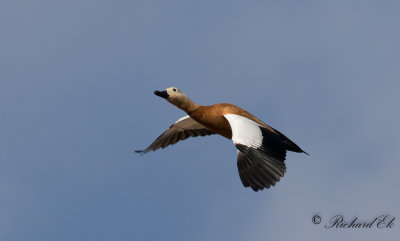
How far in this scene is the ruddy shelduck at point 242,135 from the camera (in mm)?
9867

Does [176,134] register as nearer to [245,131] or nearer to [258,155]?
[245,131]

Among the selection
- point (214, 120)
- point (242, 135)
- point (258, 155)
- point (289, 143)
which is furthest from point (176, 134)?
point (258, 155)

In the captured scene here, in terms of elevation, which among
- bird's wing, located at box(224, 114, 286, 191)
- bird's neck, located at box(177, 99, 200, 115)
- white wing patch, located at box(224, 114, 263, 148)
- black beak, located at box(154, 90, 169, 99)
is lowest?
bird's wing, located at box(224, 114, 286, 191)

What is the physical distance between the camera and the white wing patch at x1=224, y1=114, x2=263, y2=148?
10.3 meters

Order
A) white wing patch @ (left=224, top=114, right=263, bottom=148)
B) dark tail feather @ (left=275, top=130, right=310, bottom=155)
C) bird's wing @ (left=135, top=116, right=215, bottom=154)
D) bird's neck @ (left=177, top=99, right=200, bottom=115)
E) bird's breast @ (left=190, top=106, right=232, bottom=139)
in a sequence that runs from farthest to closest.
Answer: bird's wing @ (left=135, top=116, right=215, bottom=154) < bird's neck @ (left=177, top=99, right=200, bottom=115) < dark tail feather @ (left=275, top=130, right=310, bottom=155) < bird's breast @ (left=190, top=106, right=232, bottom=139) < white wing patch @ (left=224, top=114, right=263, bottom=148)

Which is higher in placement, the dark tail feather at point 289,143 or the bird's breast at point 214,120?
the bird's breast at point 214,120

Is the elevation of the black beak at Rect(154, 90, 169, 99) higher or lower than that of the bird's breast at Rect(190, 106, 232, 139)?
higher

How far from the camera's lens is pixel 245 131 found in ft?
35.0

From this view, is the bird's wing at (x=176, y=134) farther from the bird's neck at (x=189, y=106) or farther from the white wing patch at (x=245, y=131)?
the white wing patch at (x=245, y=131)

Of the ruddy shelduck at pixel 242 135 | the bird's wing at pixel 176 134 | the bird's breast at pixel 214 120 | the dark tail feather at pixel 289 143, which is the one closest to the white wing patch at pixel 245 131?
the ruddy shelduck at pixel 242 135

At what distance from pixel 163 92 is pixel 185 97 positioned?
43 cm

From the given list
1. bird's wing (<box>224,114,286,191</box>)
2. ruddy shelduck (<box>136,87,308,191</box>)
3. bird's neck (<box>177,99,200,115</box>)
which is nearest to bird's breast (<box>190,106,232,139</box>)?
ruddy shelduck (<box>136,87,308,191</box>)

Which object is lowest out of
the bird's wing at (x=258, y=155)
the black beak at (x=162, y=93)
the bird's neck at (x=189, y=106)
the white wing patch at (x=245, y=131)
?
the bird's wing at (x=258, y=155)

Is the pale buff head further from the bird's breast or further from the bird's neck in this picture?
the bird's breast
